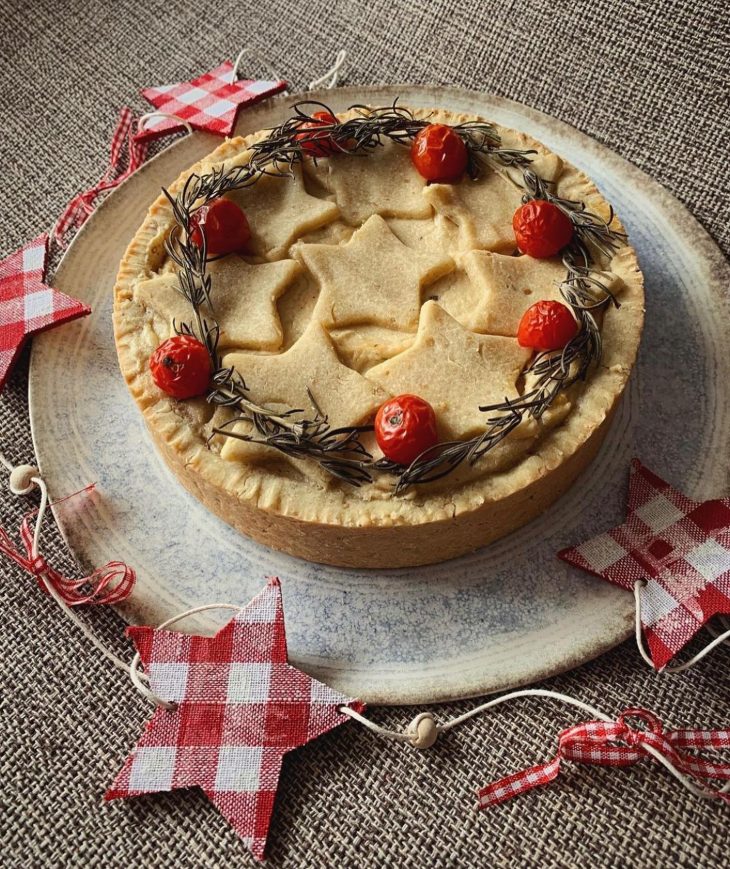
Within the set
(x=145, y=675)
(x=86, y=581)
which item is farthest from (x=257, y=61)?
(x=145, y=675)

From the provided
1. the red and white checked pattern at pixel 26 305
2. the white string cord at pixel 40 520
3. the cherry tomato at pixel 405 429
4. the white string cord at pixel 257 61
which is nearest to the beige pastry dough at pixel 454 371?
the cherry tomato at pixel 405 429

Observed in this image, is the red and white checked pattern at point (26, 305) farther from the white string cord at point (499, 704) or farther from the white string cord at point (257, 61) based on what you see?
the white string cord at point (499, 704)

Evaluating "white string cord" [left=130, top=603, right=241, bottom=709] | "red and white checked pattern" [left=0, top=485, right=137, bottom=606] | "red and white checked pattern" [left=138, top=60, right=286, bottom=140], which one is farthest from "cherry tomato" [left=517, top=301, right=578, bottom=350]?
"red and white checked pattern" [left=138, top=60, right=286, bottom=140]

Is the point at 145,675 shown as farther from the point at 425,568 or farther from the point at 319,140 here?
the point at 319,140

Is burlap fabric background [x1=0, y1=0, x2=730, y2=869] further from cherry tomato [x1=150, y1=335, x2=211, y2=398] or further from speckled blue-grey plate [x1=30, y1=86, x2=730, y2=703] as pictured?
cherry tomato [x1=150, y1=335, x2=211, y2=398]

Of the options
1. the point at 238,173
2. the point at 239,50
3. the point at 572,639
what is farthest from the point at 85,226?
the point at 572,639

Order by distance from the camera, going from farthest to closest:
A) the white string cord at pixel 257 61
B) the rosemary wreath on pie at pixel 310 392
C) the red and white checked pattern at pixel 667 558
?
the white string cord at pixel 257 61, the red and white checked pattern at pixel 667 558, the rosemary wreath on pie at pixel 310 392
